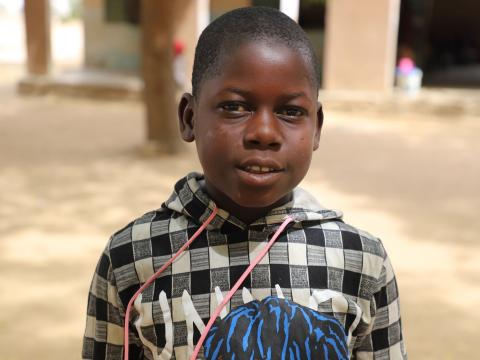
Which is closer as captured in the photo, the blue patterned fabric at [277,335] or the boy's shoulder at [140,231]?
the blue patterned fabric at [277,335]

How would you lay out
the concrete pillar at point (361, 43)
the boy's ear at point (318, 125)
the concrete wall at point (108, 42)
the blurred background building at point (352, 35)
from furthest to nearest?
the concrete wall at point (108, 42) → the blurred background building at point (352, 35) → the concrete pillar at point (361, 43) → the boy's ear at point (318, 125)

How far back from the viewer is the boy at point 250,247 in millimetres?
1062

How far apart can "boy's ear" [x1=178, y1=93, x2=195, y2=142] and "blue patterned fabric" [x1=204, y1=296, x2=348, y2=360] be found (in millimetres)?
378

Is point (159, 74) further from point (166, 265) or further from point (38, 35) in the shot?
point (166, 265)

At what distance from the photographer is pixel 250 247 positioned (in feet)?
3.87

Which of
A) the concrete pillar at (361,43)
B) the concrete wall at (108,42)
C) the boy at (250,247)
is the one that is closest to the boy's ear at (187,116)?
the boy at (250,247)

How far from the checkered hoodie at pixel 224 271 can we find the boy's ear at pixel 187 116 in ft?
0.30

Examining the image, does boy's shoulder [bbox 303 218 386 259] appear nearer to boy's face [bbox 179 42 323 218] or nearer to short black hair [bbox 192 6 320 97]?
boy's face [bbox 179 42 323 218]

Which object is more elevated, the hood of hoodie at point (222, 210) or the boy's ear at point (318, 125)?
the boy's ear at point (318, 125)

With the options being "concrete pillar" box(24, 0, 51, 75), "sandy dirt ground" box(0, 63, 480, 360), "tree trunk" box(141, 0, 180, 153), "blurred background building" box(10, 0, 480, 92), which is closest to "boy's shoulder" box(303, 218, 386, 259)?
"sandy dirt ground" box(0, 63, 480, 360)

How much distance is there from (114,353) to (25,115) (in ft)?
29.4

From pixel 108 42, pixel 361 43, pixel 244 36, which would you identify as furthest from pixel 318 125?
pixel 108 42

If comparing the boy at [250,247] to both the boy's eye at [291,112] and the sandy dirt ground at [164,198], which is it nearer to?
the boy's eye at [291,112]

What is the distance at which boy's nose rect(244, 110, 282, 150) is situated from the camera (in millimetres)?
1072
